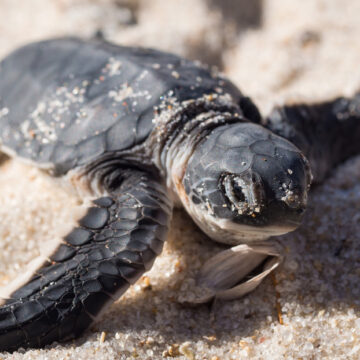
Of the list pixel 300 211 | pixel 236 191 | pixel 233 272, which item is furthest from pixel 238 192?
pixel 233 272

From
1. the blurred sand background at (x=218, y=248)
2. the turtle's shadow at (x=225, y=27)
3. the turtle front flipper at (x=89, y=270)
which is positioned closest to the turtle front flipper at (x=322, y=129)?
the blurred sand background at (x=218, y=248)

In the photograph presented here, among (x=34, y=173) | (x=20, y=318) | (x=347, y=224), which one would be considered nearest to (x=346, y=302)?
(x=347, y=224)

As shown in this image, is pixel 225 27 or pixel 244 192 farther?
pixel 225 27

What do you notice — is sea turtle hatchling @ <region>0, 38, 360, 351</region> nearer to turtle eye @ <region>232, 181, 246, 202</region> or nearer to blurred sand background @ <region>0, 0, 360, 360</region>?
turtle eye @ <region>232, 181, 246, 202</region>

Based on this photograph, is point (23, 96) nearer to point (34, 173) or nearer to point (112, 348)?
point (34, 173)

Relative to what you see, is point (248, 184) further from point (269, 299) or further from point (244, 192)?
point (269, 299)
